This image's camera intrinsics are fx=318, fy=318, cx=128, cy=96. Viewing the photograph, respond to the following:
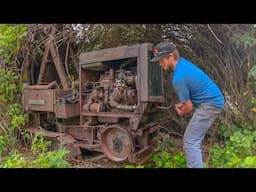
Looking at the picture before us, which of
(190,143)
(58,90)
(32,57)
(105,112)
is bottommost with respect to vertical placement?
(190,143)

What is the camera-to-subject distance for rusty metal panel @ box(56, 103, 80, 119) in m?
5.92

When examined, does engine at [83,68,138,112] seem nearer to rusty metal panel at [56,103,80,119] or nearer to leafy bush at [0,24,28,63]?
rusty metal panel at [56,103,80,119]

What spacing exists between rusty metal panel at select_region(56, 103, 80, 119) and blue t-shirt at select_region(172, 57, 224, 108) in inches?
100

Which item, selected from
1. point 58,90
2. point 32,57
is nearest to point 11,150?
point 58,90

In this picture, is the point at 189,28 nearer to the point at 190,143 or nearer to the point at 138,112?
the point at 138,112

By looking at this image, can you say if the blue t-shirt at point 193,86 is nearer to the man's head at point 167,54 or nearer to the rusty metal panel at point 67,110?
the man's head at point 167,54

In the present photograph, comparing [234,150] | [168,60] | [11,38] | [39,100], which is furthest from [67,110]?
[234,150]

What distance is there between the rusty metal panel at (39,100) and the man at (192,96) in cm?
287

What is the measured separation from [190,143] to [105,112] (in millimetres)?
1843

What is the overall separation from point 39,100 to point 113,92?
191 cm

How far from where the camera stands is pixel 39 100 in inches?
254

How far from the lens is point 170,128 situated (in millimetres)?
6453

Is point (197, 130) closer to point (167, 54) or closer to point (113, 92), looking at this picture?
point (167, 54)

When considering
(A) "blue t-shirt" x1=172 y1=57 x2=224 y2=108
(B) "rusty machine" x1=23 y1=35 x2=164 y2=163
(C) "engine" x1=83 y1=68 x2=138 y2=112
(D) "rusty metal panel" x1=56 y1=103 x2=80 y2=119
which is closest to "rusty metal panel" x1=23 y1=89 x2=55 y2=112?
(B) "rusty machine" x1=23 y1=35 x2=164 y2=163
